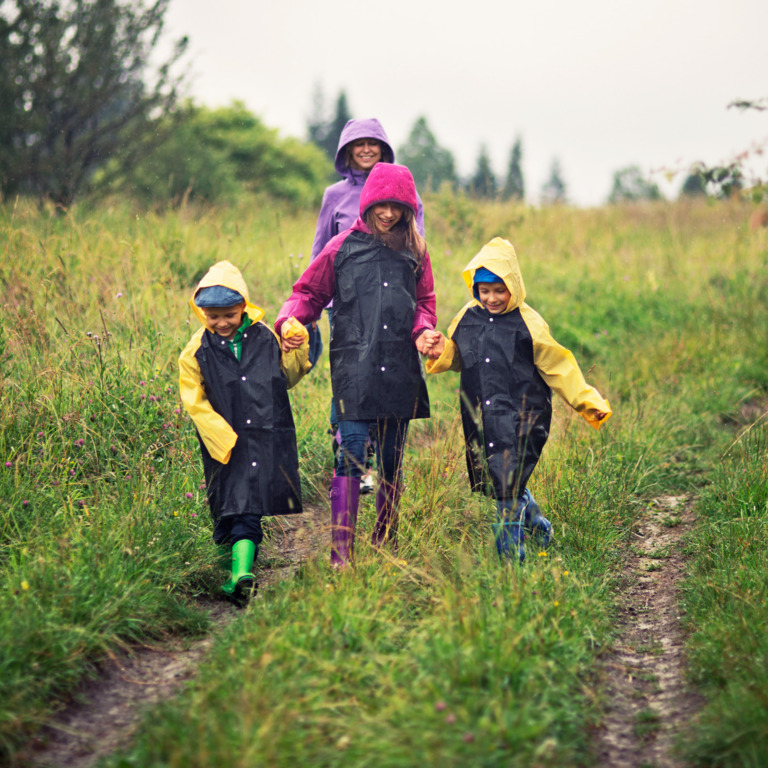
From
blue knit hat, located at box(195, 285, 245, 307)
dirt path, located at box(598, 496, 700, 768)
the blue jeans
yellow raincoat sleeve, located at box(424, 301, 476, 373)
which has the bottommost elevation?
dirt path, located at box(598, 496, 700, 768)

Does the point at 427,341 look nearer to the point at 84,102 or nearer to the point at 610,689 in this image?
the point at 610,689

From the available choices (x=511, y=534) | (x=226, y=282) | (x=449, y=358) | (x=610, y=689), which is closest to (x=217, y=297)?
(x=226, y=282)

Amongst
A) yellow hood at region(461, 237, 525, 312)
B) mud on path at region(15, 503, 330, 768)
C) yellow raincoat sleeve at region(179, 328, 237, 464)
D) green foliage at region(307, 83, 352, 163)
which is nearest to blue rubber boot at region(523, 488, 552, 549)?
yellow hood at region(461, 237, 525, 312)

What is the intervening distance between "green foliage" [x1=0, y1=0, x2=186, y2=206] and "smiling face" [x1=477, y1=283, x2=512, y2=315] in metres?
8.25

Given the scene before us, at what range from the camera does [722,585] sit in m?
3.32

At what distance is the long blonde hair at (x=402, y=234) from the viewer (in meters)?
3.71

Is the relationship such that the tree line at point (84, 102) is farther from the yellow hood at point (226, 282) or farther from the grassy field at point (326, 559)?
the yellow hood at point (226, 282)

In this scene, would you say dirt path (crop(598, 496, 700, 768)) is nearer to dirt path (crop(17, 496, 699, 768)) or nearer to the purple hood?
dirt path (crop(17, 496, 699, 768))

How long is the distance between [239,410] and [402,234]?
3.84ft

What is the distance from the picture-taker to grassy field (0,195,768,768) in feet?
7.51

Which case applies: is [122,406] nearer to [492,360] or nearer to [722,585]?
[492,360]

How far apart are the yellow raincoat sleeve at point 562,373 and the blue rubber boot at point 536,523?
0.49 metres

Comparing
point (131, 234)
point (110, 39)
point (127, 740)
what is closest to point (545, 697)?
point (127, 740)

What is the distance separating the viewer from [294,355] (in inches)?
144
